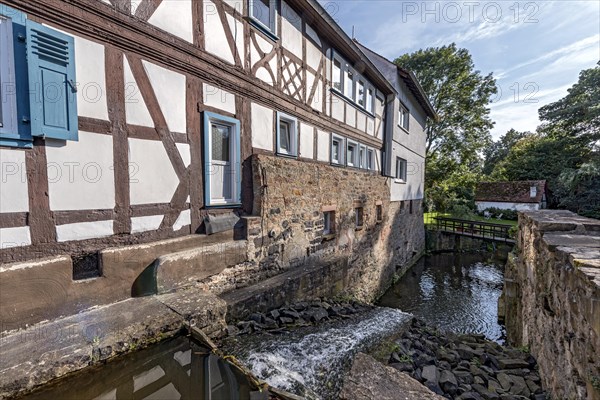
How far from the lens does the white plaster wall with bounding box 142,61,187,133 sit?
3.55 m

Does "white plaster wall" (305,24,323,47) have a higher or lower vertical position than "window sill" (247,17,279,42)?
higher

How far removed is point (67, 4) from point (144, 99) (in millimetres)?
1056

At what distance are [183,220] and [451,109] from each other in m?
23.2

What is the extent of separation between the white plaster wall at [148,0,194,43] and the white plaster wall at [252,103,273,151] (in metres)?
1.51

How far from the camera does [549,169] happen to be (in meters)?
26.0

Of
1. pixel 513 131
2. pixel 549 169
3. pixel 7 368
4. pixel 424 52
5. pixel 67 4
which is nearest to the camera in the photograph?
pixel 7 368

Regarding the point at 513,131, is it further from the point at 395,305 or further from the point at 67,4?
the point at 67,4

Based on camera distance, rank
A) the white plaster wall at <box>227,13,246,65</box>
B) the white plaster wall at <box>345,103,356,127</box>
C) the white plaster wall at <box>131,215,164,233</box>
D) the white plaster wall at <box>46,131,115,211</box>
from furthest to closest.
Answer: the white plaster wall at <box>345,103,356,127</box>, the white plaster wall at <box>227,13,246,65</box>, the white plaster wall at <box>131,215,164,233</box>, the white plaster wall at <box>46,131,115,211</box>

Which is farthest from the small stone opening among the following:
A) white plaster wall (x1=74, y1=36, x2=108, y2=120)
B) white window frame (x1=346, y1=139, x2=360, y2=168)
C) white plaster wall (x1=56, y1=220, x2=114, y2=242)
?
white window frame (x1=346, y1=139, x2=360, y2=168)

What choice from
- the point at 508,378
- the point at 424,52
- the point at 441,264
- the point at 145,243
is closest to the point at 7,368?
the point at 145,243

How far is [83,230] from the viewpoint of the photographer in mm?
2980

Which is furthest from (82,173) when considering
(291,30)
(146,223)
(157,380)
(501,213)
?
(501,213)

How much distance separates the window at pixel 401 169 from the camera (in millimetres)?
12815

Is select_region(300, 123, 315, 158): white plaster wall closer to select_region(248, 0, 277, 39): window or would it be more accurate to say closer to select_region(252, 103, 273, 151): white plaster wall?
select_region(252, 103, 273, 151): white plaster wall
